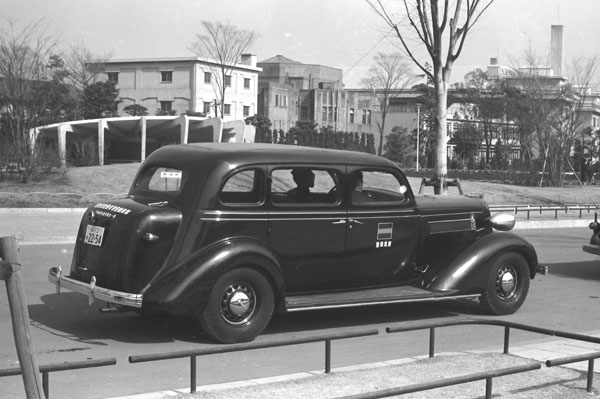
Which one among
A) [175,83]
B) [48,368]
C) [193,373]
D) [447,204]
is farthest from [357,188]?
[175,83]

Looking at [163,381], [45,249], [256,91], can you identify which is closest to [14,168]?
[45,249]

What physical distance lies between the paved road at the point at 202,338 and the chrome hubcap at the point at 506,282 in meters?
0.29

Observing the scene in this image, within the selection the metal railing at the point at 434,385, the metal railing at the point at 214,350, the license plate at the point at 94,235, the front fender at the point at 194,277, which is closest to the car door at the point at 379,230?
the front fender at the point at 194,277

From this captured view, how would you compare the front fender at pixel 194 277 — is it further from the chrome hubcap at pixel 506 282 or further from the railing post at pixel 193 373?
the chrome hubcap at pixel 506 282

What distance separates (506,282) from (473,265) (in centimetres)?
71

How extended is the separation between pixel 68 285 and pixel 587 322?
6.16m

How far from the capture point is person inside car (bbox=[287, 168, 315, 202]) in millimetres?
8875

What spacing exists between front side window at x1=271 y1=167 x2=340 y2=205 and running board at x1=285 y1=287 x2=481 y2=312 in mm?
1014

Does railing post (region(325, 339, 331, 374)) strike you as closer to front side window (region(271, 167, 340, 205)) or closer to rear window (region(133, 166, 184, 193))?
Result: front side window (region(271, 167, 340, 205))

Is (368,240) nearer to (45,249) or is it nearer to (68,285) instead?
(68,285)

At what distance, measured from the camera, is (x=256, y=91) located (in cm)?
9012

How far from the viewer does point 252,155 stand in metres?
8.61

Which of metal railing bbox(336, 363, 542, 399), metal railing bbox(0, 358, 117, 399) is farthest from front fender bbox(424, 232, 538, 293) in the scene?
metal railing bbox(0, 358, 117, 399)

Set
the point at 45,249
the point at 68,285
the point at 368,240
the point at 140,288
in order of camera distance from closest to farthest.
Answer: the point at 140,288
the point at 68,285
the point at 368,240
the point at 45,249
